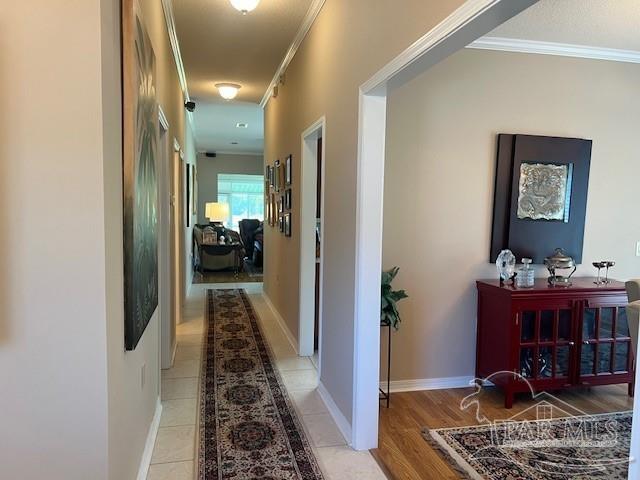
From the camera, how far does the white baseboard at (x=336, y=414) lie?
2.63 metres

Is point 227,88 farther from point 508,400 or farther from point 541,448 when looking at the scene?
point 541,448

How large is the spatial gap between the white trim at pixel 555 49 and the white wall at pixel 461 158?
1.8 inches

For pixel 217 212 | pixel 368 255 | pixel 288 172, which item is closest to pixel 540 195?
pixel 368 255

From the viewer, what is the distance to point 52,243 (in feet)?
4.86

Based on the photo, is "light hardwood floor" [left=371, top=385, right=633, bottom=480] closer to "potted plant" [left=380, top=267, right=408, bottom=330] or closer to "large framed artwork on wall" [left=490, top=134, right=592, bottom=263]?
"potted plant" [left=380, top=267, right=408, bottom=330]

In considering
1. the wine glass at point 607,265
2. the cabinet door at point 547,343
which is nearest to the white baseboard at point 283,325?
the cabinet door at point 547,343

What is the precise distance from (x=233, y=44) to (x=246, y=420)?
322 cm

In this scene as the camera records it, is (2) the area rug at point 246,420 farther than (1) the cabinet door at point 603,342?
No

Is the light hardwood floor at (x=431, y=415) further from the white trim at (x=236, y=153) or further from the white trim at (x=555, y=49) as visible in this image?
the white trim at (x=236, y=153)

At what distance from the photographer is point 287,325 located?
4766mm

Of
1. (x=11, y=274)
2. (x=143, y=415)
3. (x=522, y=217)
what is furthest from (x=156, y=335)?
(x=522, y=217)

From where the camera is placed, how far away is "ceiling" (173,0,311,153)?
3.45 m

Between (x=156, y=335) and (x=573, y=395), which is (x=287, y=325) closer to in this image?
(x=156, y=335)

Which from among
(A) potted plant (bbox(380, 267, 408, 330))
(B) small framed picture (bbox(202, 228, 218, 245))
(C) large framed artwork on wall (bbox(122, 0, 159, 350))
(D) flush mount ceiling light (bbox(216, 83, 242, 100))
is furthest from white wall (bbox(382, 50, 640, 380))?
(B) small framed picture (bbox(202, 228, 218, 245))
